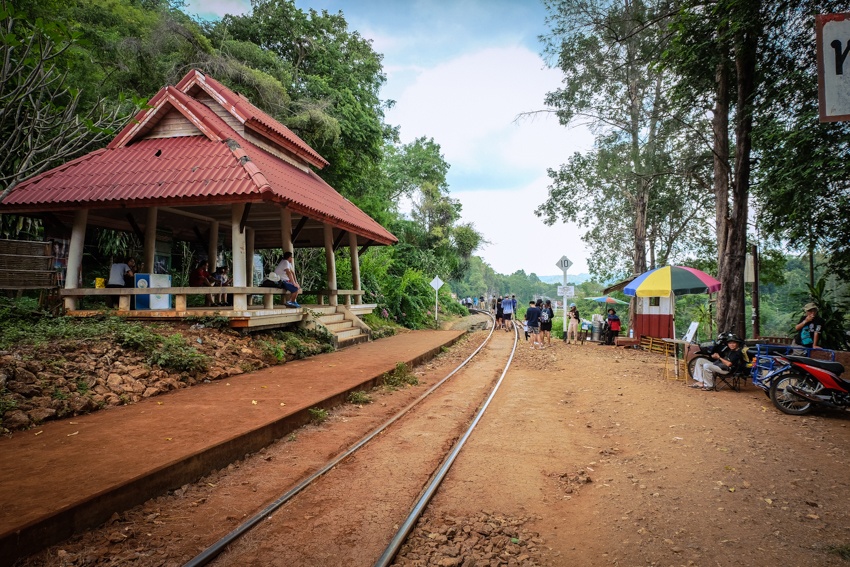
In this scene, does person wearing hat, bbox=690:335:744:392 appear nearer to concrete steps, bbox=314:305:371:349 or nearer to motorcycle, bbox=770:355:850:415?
motorcycle, bbox=770:355:850:415

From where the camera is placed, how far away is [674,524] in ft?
11.0

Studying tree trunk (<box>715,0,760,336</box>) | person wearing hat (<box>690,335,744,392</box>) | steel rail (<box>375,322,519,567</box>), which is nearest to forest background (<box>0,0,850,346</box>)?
tree trunk (<box>715,0,760,336</box>)

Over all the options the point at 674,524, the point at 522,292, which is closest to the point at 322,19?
the point at 674,524

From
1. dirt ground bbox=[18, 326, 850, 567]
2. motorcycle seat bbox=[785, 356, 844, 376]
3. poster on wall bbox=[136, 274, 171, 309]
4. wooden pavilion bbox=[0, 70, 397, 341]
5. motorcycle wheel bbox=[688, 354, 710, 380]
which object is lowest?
dirt ground bbox=[18, 326, 850, 567]

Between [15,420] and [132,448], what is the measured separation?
1.59m

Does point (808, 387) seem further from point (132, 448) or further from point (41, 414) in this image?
Answer: point (41, 414)

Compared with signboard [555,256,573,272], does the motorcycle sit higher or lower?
lower

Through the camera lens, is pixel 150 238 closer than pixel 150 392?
No

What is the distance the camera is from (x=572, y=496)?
392 centimetres

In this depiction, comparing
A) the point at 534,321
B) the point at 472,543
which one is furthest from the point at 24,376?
the point at 534,321

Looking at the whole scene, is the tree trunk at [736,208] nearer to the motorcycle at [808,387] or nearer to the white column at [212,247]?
the motorcycle at [808,387]

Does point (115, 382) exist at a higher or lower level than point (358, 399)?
higher

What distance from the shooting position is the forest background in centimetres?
809

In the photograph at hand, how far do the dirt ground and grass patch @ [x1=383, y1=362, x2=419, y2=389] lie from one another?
5.32 feet
